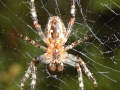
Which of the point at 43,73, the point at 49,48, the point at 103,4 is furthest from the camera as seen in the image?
the point at 43,73

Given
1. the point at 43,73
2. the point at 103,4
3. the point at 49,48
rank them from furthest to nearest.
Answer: the point at 43,73 → the point at 103,4 → the point at 49,48

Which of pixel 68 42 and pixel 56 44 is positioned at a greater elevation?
pixel 68 42

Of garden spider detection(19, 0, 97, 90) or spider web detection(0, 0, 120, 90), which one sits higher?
spider web detection(0, 0, 120, 90)

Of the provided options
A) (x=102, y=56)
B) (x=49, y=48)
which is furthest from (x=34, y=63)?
(x=102, y=56)

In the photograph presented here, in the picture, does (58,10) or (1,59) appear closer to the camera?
(58,10)

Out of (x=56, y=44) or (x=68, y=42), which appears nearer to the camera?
(x=56, y=44)

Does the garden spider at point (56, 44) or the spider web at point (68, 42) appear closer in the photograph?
the garden spider at point (56, 44)

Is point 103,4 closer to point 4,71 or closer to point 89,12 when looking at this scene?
point 89,12

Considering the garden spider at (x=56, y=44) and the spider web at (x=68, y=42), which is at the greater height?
the spider web at (x=68, y=42)
